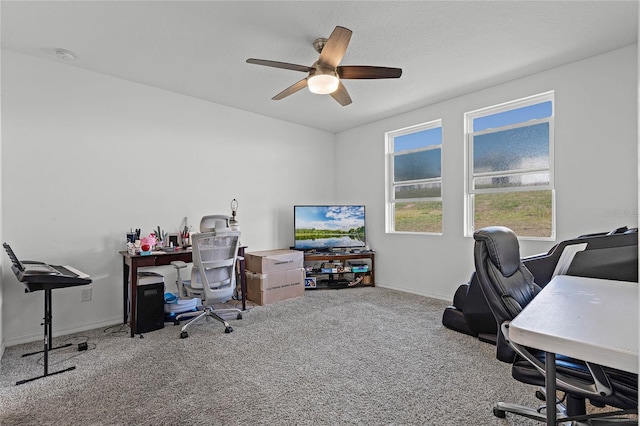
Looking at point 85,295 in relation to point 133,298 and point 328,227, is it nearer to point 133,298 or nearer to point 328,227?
point 133,298

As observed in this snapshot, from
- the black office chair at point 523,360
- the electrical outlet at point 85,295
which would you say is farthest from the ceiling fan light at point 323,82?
the electrical outlet at point 85,295

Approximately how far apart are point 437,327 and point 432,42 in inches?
105

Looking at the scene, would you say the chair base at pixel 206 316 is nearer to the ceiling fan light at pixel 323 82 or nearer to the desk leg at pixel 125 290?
the desk leg at pixel 125 290

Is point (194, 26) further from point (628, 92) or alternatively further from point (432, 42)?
point (628, 92)

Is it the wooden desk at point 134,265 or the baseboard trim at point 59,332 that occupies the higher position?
the wooden desk at point 134,265

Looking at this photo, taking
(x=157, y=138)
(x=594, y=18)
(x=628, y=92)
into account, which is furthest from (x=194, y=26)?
(x=628, y=92)

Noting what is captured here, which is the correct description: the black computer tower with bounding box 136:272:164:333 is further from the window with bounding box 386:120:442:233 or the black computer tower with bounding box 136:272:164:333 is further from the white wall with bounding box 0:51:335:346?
the window with bounding box 386:120:442:233

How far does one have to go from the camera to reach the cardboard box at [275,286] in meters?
4.10

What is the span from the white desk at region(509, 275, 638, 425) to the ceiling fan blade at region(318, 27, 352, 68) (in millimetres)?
1906

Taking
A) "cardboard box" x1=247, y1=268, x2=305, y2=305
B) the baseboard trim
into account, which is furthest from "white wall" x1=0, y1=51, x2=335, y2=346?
"cardboard box" x1=247, y1=268, x2=305, y2=305

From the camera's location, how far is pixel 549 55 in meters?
3.00

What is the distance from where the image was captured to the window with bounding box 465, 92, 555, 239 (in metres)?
3.47

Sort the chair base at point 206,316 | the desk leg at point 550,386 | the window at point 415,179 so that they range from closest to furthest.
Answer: the desk leg at point 550,386 < the chair base at point 206,316 < the window at point 415,179

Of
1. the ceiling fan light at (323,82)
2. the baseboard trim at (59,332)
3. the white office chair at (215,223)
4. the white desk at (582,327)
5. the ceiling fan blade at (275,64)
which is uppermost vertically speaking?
the ceiling fan blade at (275,64)
